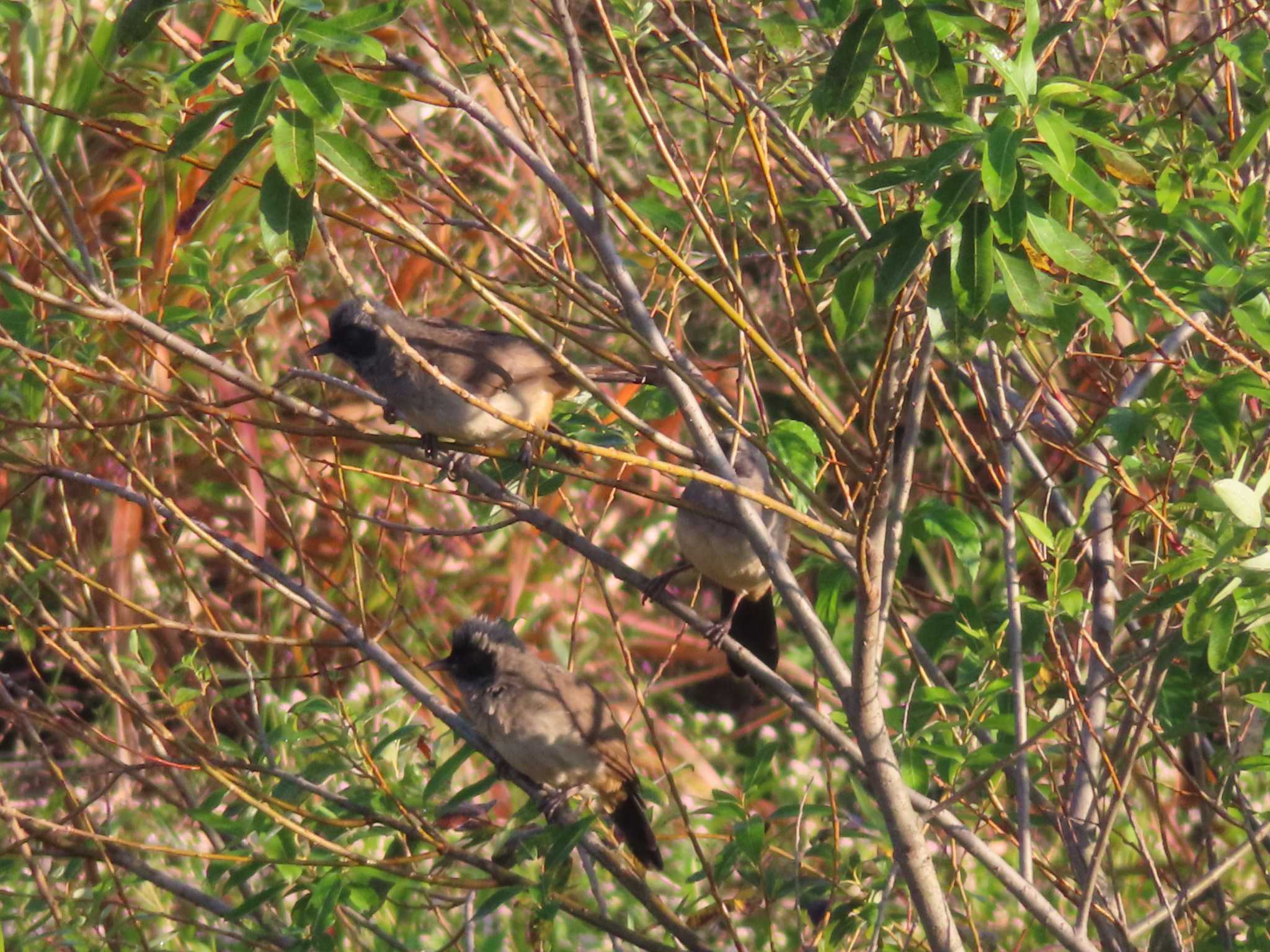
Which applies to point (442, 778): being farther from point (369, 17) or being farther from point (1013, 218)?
point (1013, 218)

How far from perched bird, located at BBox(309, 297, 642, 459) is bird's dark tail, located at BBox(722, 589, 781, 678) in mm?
1301

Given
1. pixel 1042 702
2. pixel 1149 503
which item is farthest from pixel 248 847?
pixel 1149 503

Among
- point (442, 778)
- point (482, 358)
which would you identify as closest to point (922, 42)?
point (442, 778)

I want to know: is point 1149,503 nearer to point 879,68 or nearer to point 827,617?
point 827,617

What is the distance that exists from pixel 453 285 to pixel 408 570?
139 centimetres

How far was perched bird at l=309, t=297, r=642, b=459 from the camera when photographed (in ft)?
13.5

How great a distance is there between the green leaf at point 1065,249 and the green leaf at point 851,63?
34cm

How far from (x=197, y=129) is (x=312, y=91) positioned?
222mm

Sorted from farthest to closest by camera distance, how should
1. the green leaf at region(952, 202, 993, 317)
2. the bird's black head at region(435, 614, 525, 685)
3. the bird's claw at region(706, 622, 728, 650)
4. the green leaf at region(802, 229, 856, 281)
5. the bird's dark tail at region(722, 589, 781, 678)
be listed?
1. the bird's dark tail at region(722, 589, 781, 678)
2. the bird's black head at region(435, 614, 525, 685)
3. the bird's claw at region(706, 622, 728, 650)
4. the green leaf at region(802, 229, 856, 281)
5. the green leaf at region(952, 202, 993, 317)

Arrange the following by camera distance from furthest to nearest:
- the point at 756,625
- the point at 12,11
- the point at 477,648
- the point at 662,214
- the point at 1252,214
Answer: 1. the point at 756,625
2. the point at 477,648
3. the point at 662,214
4. the point at 12,11
5. the point at 1252,214

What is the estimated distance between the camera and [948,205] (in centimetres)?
206

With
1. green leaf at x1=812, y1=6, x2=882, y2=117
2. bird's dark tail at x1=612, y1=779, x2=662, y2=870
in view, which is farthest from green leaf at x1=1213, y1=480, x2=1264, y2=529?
bird's dark tail at x1=612, y1=779, x2=662, y2=870

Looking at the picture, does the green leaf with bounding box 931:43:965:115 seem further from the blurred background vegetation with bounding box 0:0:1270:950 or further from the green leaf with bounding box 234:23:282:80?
the green leaf with bounding box 234:23:282:80

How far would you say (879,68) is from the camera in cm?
264
